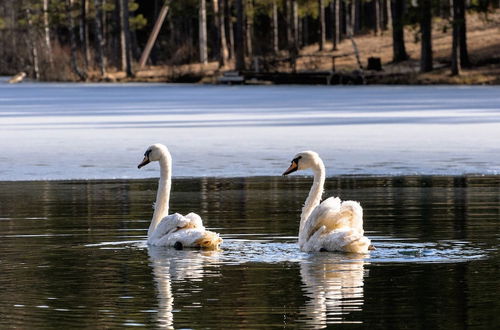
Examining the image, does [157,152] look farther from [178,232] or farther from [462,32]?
[462,32]

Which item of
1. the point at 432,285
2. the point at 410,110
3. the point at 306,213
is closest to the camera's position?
the point at 432,285

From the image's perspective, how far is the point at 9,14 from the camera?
121 m

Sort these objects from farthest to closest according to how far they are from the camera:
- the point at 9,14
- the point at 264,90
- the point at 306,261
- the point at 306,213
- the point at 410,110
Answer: the point at 9,14
the point at 264,90
the point at 410,110
the point at 306,213
the point at 306,261

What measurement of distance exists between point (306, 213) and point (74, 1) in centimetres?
8266

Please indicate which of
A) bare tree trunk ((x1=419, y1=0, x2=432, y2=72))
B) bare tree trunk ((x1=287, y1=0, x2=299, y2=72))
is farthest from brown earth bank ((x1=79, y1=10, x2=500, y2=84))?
bare tree trunk ((x1=287, y1=0, x2=299, y2=72))

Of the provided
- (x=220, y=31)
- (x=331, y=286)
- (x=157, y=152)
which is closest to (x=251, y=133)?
(x=157, y=152)

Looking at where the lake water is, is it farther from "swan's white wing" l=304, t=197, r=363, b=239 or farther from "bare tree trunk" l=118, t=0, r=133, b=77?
"bare tree trunk" l=118, t=0, r=133, b=77

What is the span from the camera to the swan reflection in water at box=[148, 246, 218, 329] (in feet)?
29.2

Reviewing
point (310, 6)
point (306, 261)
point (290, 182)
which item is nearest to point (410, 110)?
point (290, 182)

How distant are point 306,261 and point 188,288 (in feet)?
5.75

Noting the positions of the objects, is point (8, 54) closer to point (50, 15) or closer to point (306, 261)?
point (50, 15)

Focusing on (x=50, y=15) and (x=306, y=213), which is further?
(x=50, y=15)

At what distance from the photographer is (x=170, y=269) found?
36.2ft

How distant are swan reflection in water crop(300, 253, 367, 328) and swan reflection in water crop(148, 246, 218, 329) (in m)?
0.85
